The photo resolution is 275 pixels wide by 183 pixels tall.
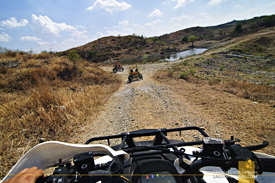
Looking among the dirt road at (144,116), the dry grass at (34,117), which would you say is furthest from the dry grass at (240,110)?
the dry grass at (34,117)

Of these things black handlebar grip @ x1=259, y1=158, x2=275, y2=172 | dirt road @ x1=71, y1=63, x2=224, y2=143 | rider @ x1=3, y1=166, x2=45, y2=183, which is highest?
black handlebar grip @ x1=259, y1=158, x2=275, y2=172

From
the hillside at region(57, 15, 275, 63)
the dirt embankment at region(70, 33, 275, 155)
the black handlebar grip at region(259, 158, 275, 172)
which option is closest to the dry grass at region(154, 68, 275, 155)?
the dirt embankment at region(70, 33, 275, 155)

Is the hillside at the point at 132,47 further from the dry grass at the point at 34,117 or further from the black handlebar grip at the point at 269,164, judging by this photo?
the black handlebar grip at the point at 269,164

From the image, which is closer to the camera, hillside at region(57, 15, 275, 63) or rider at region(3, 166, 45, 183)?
rider at region(3, 166, 45, 183)

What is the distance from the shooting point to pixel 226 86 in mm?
7836

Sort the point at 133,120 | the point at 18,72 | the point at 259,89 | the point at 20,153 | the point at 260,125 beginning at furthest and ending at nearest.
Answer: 1. the point at 18,72
2. the point at 259,89
3. the point at 133,120
4. the point at 260,125
5. the point at 20,153

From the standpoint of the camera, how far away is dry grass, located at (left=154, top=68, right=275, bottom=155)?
12.3 feet

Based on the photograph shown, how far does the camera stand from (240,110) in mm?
5062

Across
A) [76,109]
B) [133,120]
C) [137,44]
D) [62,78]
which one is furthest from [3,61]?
[137,44]

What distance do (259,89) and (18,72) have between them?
1434 cm

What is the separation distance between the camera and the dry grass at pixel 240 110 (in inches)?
148

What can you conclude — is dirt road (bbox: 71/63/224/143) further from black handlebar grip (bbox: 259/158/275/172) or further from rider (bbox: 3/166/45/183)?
rider (bbox: 3/166/45/183)

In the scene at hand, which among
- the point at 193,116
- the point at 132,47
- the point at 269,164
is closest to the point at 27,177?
the point at 269,164

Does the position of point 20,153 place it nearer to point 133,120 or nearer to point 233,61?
point 133,120
